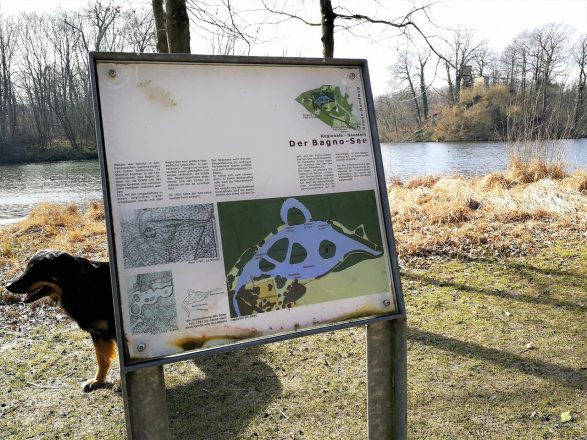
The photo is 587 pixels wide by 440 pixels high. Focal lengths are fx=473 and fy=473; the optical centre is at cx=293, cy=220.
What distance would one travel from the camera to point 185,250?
5.70ft

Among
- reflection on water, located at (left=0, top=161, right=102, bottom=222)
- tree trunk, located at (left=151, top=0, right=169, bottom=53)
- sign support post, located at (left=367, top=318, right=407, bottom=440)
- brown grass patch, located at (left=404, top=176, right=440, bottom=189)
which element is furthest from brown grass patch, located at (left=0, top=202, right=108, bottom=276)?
brown grass patch, located at (left=404, top=176, right=440, bottom=189)

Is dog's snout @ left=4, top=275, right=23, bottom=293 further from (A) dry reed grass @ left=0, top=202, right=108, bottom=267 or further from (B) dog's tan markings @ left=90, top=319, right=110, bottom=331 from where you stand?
(A) dry reed grass @ left=0, top=202, right=108, bottom=267

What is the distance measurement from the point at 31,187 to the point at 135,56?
74.9 ft

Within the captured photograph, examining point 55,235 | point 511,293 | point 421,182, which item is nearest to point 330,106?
point 511,293

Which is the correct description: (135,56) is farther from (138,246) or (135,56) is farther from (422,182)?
(422,182)

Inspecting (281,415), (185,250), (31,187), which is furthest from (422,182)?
(31,187)

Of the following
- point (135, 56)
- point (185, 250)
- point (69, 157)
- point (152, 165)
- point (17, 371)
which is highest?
point (69, 157)

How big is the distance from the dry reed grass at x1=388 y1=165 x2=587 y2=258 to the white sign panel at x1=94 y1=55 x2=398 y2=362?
173 inches

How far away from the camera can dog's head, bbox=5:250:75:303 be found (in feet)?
9.46

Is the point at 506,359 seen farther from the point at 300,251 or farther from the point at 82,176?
the point at 82,176

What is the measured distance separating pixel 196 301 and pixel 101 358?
1.85 m

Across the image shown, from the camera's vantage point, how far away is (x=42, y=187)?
2141 cm

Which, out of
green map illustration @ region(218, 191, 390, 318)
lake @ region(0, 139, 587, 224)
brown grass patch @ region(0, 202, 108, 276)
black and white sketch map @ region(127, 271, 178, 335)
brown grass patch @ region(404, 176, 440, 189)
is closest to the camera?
black and white sketch map @ region(127, 271, 178, 335)

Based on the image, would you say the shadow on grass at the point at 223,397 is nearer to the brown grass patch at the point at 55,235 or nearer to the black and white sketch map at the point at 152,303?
the black and white sketch map at the point at 152,303
